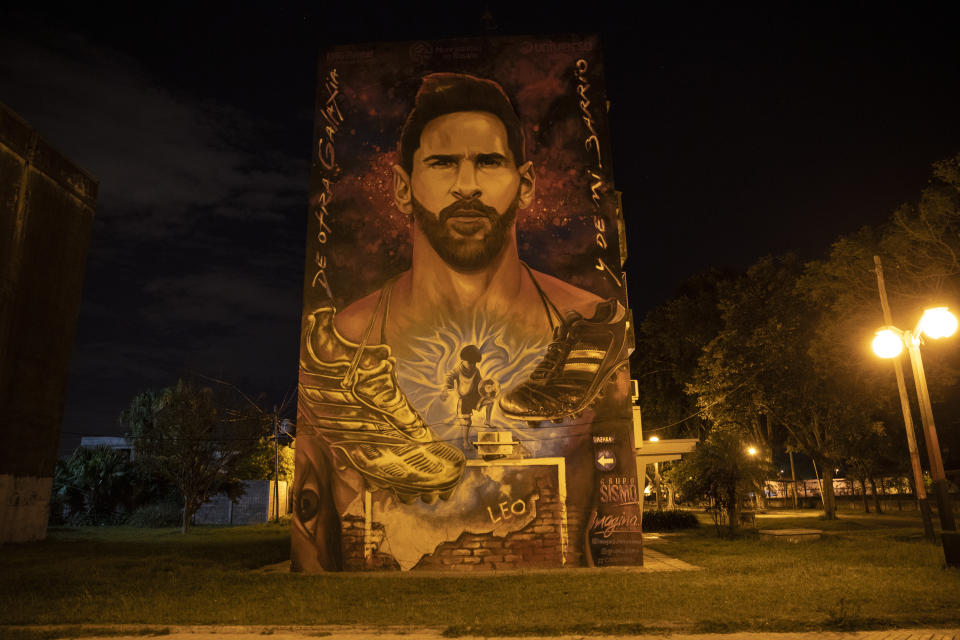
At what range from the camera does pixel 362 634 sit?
319 inches

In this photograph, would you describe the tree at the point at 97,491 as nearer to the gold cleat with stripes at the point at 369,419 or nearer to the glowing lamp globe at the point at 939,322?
the gold cleat with stripes at the point at 369,419

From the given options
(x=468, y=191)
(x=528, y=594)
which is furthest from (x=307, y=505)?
(x=468, y=191)

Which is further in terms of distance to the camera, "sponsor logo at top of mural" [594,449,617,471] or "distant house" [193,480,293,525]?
"distant house" [193,480,293,525]

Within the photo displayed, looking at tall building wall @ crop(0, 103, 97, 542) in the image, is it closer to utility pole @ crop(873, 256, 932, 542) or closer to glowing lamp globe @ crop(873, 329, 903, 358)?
glowing lamp globe @ crop(873, 329, 903, 358)

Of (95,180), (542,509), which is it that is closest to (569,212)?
(542,509)

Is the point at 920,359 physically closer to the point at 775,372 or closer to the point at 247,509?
the point at 775,372

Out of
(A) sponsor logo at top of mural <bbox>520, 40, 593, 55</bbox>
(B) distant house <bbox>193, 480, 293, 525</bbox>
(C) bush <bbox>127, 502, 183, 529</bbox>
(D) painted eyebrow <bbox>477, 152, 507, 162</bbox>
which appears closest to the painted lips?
(D) painted eyebrow <bbox>477, 152, 507, 162</bbox>

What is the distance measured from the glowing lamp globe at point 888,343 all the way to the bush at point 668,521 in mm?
15540

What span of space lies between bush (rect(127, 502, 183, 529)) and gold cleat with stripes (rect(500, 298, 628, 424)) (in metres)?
25.5

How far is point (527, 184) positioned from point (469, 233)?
1995mm

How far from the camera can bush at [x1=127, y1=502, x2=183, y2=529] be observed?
3369cm

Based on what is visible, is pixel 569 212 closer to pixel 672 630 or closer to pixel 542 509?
pixel 542 509

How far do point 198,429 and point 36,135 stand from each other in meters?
13.4

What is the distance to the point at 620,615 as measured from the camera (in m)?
8.67
